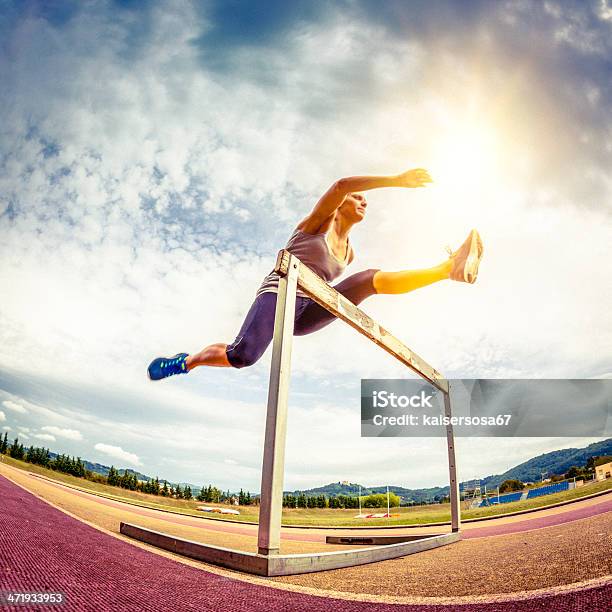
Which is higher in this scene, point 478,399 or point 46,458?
point 478,399

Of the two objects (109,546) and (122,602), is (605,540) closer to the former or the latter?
(122,602)

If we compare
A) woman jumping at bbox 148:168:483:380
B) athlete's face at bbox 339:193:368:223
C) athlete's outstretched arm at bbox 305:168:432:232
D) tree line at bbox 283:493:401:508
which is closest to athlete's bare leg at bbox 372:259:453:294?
woman jumping at bbox 148:168:483:380

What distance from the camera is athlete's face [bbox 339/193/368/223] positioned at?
3.62 meters

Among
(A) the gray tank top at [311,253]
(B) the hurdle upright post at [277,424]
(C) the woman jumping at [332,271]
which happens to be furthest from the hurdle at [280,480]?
(A) the gray tank top at [311,253]

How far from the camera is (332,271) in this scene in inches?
139

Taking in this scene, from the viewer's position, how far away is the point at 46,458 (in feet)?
275

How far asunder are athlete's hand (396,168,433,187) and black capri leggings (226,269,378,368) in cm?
86

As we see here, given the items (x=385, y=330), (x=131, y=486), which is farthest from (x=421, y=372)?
(x=131, y=486)

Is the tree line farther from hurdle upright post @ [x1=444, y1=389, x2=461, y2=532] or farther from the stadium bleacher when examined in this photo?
hurdle upright post @ [x1=444, y1=389, x2=461, y2=532]

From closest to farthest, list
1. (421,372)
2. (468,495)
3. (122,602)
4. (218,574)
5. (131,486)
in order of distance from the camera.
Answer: (122,602) < (218,574) < (421,372) < (131,486) < (468,495)

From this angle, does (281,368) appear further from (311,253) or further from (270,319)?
(311,253)

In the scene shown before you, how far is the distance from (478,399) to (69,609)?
1057 cm

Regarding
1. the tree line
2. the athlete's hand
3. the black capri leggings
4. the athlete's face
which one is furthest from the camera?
the tree line

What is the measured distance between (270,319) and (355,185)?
136 cm
